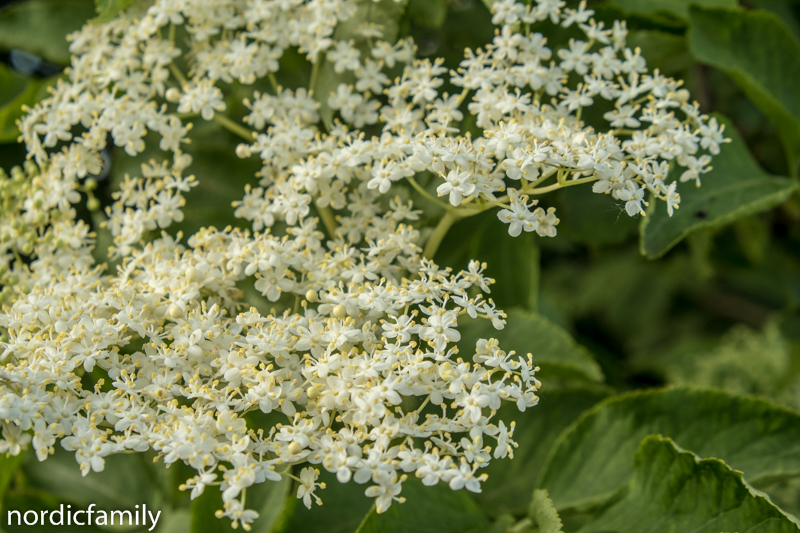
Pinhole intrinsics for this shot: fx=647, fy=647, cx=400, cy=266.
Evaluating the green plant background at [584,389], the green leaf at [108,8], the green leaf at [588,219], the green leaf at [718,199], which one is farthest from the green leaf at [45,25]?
the green leaf at [718,199]

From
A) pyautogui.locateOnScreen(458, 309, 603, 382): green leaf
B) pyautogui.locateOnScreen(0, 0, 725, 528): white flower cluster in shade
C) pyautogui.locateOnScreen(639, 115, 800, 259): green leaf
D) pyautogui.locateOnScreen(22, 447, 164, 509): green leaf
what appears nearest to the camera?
pyautogui.locateOnScreen(0, 0, 725, 528): white flower cluster in shade

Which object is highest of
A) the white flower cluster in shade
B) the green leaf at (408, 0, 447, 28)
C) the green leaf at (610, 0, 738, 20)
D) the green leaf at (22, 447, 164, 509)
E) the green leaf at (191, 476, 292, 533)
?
the green leaf at (610, 0, 738, 20)

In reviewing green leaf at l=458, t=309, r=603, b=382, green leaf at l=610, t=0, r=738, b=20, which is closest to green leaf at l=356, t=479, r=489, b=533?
green leaf at l=458, t=309, r=603, b=382

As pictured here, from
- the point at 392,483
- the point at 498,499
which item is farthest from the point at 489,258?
the point at 392,483

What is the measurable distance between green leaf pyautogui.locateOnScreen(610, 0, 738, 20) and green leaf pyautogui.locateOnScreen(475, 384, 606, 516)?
0.65 metres

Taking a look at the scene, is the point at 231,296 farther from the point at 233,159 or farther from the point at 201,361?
the point at 233,159

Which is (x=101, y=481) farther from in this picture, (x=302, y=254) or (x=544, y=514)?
(x=544, y=514)

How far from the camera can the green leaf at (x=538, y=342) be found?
1016mm

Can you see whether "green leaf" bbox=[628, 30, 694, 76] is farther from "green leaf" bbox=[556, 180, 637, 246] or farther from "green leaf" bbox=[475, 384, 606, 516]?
"green leaf" bbox=[475, 384, 606, 516]

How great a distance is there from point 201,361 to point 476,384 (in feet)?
1.03

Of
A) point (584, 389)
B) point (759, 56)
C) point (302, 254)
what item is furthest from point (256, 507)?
point (759, 56)

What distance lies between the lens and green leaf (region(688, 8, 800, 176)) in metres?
1.07

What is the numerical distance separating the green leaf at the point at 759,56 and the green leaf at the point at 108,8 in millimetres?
871

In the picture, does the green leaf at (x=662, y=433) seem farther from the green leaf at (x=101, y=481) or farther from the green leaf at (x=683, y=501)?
the green leaf at (x=101, y=481)
